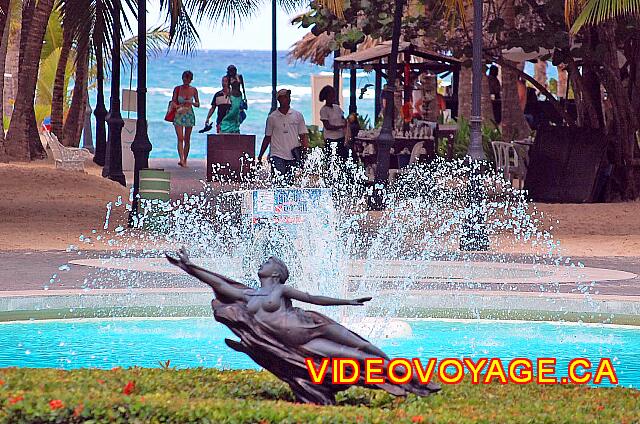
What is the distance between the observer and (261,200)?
32.1ft

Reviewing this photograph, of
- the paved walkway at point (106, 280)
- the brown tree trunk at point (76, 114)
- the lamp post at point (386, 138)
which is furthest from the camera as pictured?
the brown tree trunk at point (76, 114)

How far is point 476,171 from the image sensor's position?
14.3 m

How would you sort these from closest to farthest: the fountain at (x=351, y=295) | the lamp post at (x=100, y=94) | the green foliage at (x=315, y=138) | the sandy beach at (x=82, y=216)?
the fountain at (x=351, y=295), the sandy beach at (x=82, y=216), the lamp post at (x=100, y=94), the green foliage at (x=315, y=138)

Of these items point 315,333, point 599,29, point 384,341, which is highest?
point 599,29

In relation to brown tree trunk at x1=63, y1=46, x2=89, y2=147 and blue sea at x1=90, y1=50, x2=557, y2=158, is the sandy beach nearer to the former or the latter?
brown tree trunk at x1=63, y1=46, x2=89, y2=147

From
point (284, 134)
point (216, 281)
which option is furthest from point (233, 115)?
point (216, 281)

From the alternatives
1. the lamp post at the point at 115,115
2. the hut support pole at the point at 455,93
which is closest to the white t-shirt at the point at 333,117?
the lamp post at the point at 115,115

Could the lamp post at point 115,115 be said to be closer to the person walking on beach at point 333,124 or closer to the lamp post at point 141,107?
the person walking on beach at point 333,124

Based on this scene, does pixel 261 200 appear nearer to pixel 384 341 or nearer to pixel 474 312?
pixel 384 341

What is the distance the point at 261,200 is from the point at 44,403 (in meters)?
4.35

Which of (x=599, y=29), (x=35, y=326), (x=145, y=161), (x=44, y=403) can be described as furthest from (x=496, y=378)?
(x=599, y=29)

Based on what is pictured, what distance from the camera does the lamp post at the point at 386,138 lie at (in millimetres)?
18734

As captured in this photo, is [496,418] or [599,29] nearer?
[496,418]

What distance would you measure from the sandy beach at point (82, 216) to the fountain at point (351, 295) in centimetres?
70
